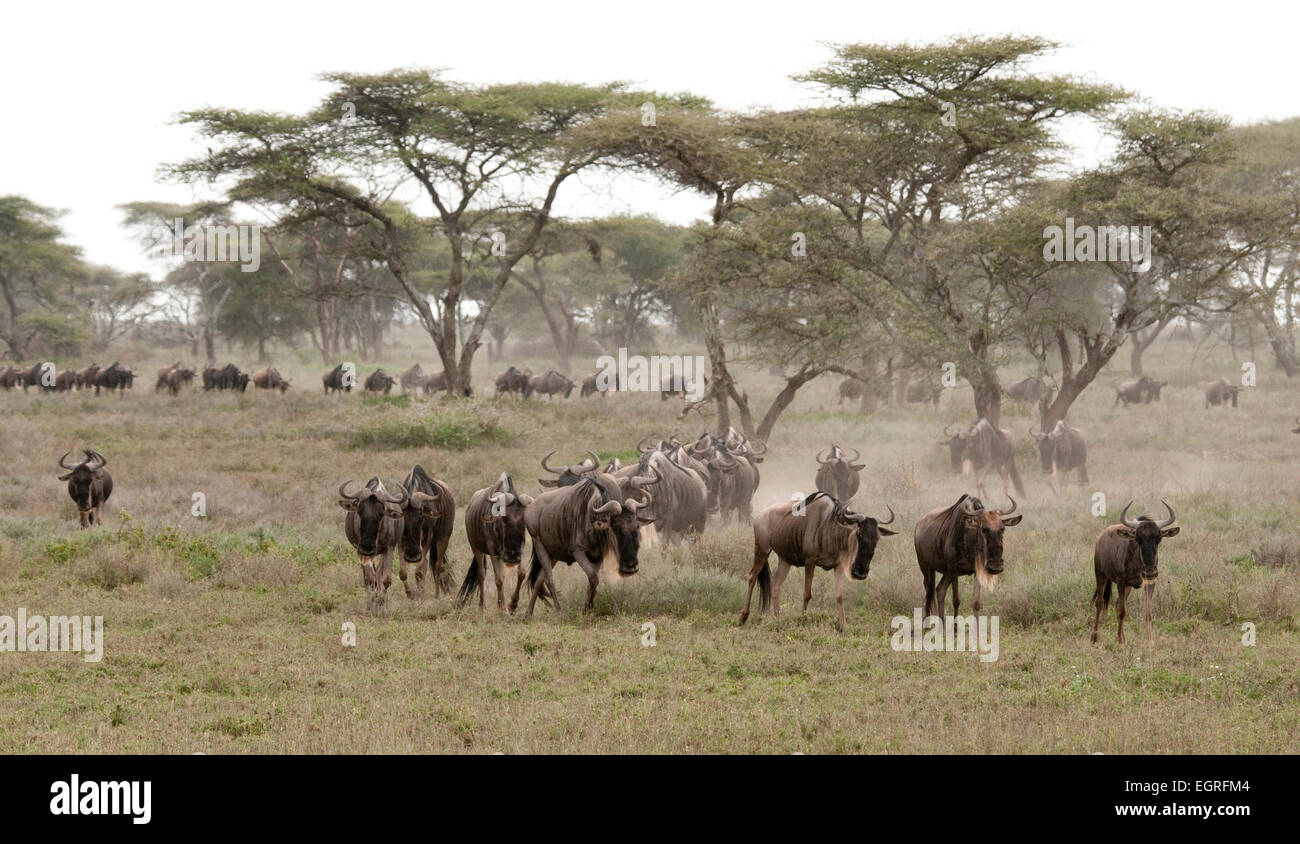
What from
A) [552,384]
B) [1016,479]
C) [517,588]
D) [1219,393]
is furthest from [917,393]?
[517,588]

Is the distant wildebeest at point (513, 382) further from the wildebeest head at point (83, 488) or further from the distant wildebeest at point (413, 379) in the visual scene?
the wildebeest head at point (83, 488)

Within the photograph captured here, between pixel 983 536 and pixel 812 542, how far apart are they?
1.60 meters

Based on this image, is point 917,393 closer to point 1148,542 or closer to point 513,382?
point 513,382

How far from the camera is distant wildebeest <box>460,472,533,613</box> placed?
40.4 feet

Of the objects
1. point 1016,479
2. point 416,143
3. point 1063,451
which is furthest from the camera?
point 416,143

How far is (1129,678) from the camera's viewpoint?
9430mm

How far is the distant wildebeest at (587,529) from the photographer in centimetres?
1142

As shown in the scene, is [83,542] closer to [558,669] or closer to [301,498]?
[301,498]

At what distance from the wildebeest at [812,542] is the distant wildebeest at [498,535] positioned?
2.40 m

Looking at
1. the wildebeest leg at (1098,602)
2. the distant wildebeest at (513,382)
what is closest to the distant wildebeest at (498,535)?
the wildebeest leg at (1098,602)

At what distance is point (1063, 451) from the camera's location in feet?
72.4

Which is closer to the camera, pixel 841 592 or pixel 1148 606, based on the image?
pixel 1148 606

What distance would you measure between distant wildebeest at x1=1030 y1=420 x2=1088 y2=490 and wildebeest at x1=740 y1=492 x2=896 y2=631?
1139 cm
